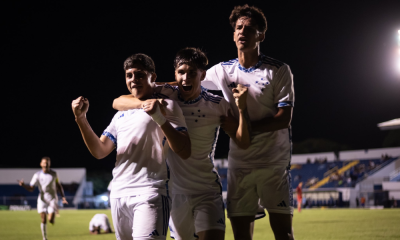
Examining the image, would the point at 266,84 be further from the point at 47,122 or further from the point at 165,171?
the point at 47,122

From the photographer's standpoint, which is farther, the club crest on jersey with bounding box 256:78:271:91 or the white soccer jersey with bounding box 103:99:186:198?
the club crest on jersey with bounding box 256:78:271:91

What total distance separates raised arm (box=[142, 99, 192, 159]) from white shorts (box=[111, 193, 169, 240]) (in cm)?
45

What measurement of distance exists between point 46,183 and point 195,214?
1247 cm

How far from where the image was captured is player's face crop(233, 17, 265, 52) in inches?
198

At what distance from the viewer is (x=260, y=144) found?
5090 millimetres

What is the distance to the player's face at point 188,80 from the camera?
196 inches

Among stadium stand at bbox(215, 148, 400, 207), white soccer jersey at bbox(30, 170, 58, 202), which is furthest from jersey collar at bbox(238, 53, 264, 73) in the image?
stadium stand at bbox(215, 148, 400, 207)

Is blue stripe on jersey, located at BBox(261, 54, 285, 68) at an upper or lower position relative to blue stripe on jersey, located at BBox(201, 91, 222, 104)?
upper

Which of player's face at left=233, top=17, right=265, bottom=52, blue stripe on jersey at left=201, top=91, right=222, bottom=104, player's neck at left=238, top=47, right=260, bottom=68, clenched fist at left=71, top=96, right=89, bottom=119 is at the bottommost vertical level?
clenched fist at left=71, top=96, right=89, bottom=119

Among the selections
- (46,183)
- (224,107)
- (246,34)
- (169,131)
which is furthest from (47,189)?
(169,131)

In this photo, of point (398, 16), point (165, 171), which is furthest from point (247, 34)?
point (398, 16)

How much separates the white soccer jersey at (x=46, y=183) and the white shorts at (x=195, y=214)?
38.8 feet

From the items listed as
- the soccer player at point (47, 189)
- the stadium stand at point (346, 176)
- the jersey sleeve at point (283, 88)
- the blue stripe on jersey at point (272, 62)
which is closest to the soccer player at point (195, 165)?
the jersey sleeve at point (283, 88)

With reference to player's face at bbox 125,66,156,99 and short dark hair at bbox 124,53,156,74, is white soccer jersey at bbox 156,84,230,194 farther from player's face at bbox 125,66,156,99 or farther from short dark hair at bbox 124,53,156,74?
Result: short dark hair at bbox 124,53,156,74
